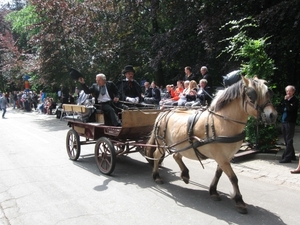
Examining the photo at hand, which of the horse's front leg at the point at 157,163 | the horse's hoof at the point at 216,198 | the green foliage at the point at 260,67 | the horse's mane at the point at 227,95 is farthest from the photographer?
the green foliage at the point at 260,67

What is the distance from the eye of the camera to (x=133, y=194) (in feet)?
16.5

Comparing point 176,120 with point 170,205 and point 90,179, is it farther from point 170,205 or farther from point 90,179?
point 90,179

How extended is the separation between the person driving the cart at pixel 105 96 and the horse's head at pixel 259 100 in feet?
10.3

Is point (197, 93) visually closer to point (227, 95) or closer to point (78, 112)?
point (78, 112)

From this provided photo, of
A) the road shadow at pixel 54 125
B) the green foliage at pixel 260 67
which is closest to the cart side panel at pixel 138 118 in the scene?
the green foliage at pixel 260 67

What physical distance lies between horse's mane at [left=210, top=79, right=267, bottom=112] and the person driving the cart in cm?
257

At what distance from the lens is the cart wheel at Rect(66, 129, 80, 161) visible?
23.4 feet

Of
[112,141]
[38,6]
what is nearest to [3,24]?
[38,6]

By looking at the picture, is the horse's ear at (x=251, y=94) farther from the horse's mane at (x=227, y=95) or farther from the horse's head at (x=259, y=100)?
the horse's mane at (x=227, y=95)

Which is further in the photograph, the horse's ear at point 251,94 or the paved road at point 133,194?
the paved road at point 133,194

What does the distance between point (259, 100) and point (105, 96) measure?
3.69 meters

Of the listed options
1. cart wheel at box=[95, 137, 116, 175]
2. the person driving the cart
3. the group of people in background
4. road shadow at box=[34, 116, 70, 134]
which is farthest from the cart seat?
road shadow at box=[34, 116, 70, 134]

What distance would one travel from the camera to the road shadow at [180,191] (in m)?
4.09

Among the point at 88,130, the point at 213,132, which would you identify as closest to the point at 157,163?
the point at 213,132
